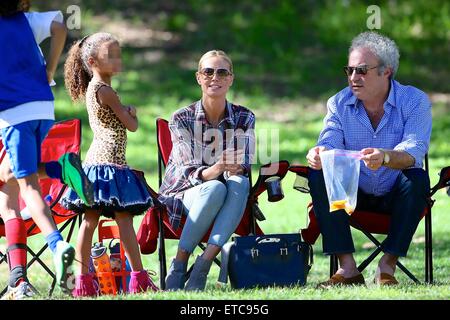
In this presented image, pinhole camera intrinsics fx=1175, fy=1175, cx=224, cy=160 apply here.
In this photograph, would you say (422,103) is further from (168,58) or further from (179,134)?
(168,58)

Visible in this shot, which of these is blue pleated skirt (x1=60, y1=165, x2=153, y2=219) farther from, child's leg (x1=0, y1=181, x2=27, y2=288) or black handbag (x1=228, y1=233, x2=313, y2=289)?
black handbag (x1=228, y1=233, x2=313, y2=289)

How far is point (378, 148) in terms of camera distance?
17.8ft

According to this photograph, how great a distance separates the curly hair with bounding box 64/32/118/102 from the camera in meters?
5.30

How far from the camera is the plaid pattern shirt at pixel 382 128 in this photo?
18.0 ft

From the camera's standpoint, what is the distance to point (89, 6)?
16172 millimetres

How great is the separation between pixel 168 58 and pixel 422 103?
10.2m

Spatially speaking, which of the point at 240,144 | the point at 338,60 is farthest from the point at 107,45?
the point at 338,60

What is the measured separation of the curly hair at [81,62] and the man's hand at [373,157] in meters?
1.25

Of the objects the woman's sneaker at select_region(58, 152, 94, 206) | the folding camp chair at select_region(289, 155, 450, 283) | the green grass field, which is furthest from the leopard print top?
the green grass field

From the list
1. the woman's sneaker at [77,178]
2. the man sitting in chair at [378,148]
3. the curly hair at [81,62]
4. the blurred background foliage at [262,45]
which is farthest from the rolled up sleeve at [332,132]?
the blurred background foliage at [262,45]

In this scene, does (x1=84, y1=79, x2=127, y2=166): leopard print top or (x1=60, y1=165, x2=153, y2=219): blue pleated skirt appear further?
(x1=84, y1=79, x2=127, y2=166): leopard print top

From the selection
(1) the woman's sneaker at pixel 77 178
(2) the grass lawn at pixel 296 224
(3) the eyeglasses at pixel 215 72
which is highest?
(3) the eyeglasses at pixel 215 72

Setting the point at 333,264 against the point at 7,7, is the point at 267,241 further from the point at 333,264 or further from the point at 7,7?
the point at 7,7

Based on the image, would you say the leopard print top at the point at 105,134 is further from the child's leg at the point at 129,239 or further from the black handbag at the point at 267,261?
the black handbag at the point at 267,261
